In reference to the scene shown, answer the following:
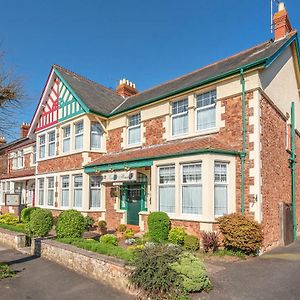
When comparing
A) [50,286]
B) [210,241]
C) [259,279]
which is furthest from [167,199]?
[50,286]

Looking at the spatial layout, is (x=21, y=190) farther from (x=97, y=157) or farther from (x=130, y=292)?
(x=130, y=292)

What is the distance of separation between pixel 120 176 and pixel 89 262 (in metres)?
6.12

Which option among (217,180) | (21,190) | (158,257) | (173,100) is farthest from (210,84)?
(21,190)

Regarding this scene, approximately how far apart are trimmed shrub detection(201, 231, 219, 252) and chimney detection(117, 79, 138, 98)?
14488 mm

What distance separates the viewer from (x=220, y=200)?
10742 mm

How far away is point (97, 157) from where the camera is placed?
17.2 m

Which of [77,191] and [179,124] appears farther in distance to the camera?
[77,191]

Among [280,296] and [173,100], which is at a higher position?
[173,100]

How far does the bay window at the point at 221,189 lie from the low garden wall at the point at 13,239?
7584 mm

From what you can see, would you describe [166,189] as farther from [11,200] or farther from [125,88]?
[125,88]

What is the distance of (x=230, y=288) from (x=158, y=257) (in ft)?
5.87

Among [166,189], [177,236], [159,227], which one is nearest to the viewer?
[177,236]

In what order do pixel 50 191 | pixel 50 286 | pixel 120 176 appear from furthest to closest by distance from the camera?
pixel 50 191, pixel 120 176, pixel 50 286

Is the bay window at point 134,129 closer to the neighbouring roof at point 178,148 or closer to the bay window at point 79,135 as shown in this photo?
the neighbouring roof at point 178,148
